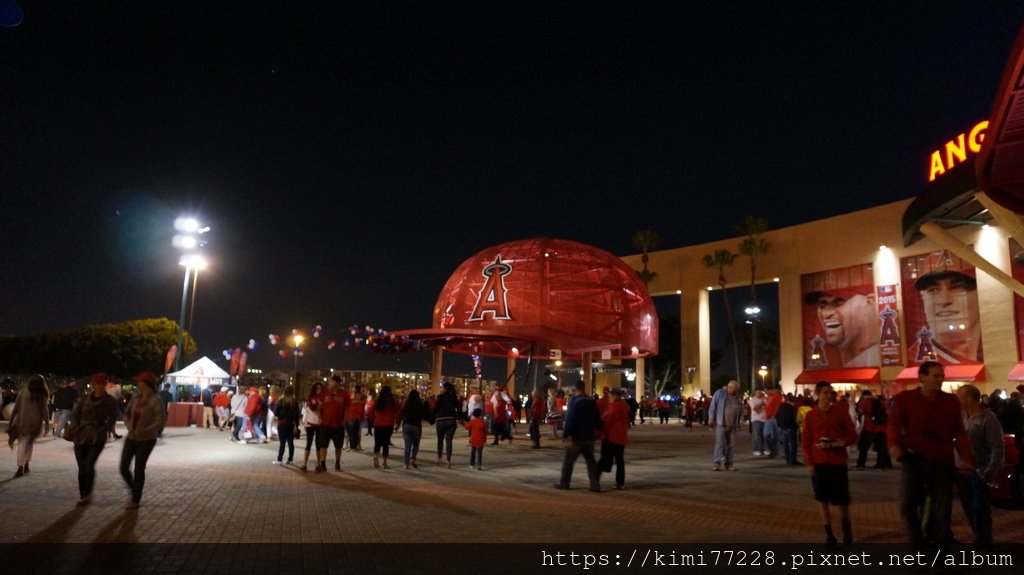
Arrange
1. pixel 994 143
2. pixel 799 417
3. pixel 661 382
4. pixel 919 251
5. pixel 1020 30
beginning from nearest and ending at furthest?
pixel 1020 30
pixel 994 143
pixel 799 417
pixel 919 251
pixel 661 382

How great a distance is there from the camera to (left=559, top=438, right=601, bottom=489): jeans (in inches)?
409

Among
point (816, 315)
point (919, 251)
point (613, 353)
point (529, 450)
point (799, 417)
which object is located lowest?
point (529, 450)

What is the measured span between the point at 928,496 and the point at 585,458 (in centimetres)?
501

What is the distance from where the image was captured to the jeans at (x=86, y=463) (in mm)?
8242

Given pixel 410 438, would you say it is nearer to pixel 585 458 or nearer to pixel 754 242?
pixel 585 458

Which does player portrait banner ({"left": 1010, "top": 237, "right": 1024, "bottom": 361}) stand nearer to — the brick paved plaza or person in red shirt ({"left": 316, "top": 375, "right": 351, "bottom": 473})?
the brick paved plaza

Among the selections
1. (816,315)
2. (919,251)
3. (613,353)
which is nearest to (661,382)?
(816,315)

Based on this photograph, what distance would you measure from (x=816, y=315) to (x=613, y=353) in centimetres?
1895

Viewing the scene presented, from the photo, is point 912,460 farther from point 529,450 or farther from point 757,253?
point 757,253

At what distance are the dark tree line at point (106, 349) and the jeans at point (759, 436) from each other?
179 feet

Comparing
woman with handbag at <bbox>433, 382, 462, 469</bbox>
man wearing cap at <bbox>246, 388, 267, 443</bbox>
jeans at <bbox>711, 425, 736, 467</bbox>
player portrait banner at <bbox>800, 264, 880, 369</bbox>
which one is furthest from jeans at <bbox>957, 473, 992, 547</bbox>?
player portrait banner at <bbox>800, 264, 880, 369</bbox>

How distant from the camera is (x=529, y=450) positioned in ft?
60.9

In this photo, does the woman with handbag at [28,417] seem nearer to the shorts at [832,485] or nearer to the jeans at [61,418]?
the jeans at [61,418]

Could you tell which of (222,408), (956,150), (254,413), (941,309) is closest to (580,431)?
(254,413)
